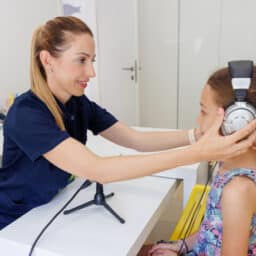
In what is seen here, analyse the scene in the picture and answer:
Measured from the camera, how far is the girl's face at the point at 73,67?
1.00 metres

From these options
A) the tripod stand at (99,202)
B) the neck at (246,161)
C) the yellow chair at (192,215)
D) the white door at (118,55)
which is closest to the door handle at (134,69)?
the white door at (118,55)

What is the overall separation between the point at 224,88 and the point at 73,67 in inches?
17.4

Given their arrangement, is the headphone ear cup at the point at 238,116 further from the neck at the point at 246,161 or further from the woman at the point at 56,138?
the neck at the point at 246,161

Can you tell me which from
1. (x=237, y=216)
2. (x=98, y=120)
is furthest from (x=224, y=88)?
(x=98, y=120)

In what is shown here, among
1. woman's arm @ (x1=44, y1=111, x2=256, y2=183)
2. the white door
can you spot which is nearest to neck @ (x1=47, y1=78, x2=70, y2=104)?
woman's arm @ (x1=44, y1=111, x2=256, y2=183)

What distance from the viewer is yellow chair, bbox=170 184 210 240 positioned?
3.99ft

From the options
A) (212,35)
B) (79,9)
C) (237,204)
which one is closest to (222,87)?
(237,204)

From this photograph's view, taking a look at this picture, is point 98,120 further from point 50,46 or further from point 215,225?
point 215,225

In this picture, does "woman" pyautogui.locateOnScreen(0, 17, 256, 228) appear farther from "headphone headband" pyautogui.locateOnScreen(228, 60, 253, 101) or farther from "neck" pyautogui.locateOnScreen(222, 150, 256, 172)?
"neck" pyautogui.locateOnScreen(222, 150, 256, 172)

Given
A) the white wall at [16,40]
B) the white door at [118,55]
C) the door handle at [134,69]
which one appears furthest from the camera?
the door handle at [134,69]

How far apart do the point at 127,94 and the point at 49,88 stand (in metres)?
2.20

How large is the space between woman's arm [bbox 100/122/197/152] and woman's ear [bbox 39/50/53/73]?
1.18 ft

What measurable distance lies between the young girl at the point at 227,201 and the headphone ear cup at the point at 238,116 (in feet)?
0.15

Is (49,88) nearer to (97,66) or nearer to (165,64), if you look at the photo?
(97,66)
